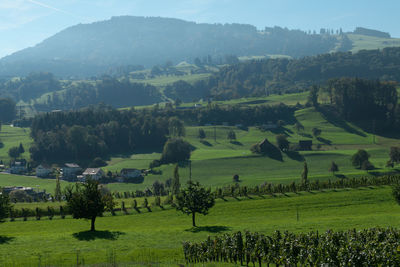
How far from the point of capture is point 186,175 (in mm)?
147625

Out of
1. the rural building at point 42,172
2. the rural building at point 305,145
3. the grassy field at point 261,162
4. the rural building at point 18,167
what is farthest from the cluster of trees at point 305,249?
the rural building at point 18,167

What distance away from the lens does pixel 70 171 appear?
558 feet

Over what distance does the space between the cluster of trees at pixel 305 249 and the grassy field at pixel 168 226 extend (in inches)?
164

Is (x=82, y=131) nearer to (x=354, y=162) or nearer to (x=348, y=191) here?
(x=354, y=162)

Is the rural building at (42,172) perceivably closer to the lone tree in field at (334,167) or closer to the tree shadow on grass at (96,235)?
the lone tree in field at (334,167)

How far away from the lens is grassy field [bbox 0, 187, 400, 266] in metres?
51.8

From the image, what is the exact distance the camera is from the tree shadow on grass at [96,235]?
61.5 meters

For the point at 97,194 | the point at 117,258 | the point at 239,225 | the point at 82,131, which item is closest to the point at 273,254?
the point at 117,258

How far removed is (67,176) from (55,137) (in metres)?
38.1

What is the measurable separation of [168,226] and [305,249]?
109 feet

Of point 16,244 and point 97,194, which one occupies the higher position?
point 97,194

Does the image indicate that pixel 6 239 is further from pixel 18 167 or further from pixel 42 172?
pixel 18 167

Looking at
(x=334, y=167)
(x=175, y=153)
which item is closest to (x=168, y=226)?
(x=334, y=167)

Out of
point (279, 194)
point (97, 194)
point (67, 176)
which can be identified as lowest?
point (67, 176)
